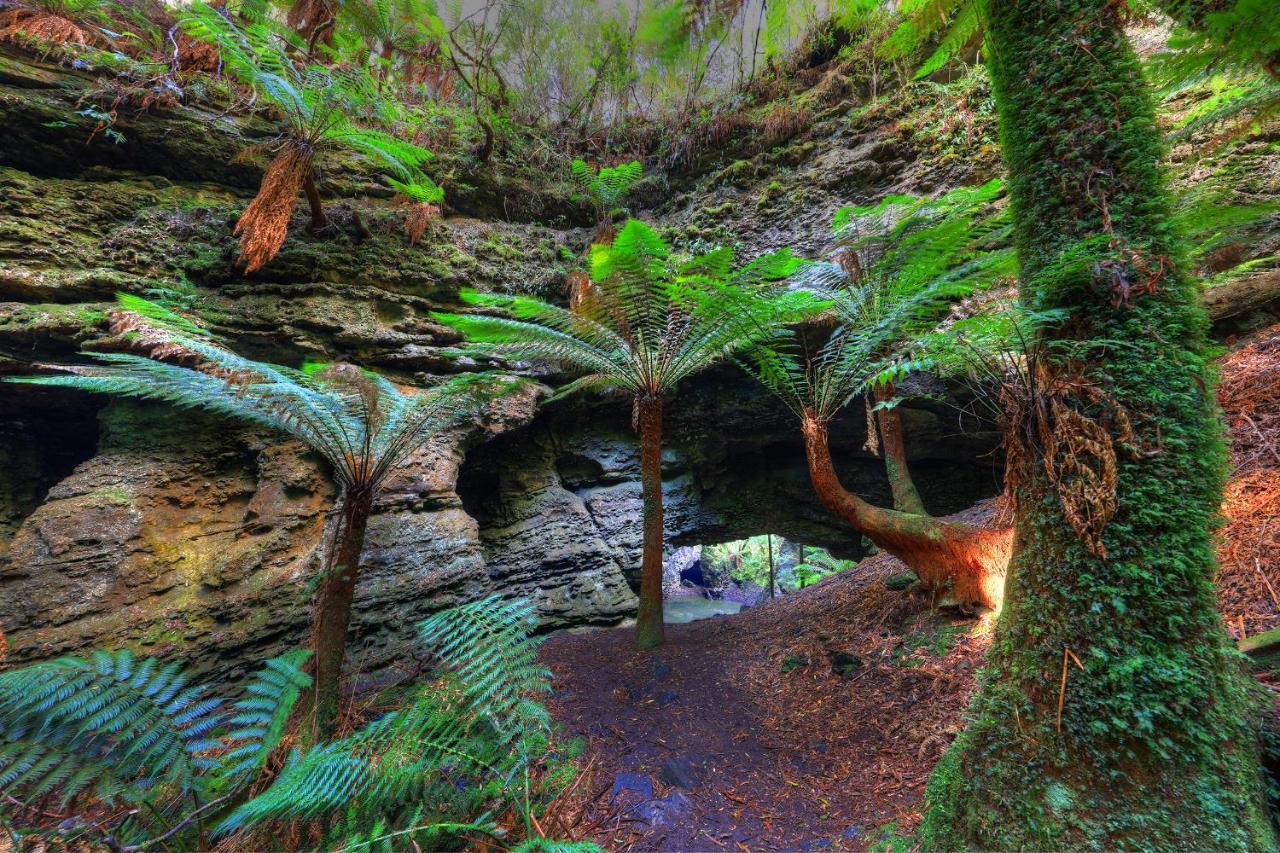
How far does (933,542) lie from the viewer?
282 centimetres

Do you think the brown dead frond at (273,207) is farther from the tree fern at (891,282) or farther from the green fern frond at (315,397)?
the tree fern at (891,282)

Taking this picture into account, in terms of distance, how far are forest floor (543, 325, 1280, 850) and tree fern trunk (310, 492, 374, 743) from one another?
3.98ft

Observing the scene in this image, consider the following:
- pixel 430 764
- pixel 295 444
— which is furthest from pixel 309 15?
pixel 430 764

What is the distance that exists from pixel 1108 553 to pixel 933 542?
1777 mm

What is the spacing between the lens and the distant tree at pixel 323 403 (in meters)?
2.22

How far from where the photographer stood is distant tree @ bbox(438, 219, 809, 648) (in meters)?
2.92

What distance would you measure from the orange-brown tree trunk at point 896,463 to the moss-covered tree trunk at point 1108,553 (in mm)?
2302

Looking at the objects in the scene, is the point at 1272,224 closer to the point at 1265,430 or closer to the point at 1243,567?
the point at 1265,430

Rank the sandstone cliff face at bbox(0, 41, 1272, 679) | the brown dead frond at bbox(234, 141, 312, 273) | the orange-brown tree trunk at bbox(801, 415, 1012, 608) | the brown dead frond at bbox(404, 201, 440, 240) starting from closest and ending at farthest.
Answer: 1. the orange-brown tree trunk at bbox(801, 415, 1012, 608)
2. the sandstone cliff face at bbox(0, 41, 1272, 679)
3. the brown dead frond at bbox(234, 141, 312, 273)
4. the brown dead frond at bbox(404, 201, 440, 240)

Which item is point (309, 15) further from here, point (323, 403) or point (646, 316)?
point (646, 316)

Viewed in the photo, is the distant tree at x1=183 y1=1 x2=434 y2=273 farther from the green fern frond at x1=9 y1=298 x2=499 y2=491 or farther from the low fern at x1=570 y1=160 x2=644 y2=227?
the low fern at x1=570 y1=160 x2=644 y2=227

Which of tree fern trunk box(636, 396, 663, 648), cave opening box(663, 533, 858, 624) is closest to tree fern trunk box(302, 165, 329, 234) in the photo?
tree fern trunk box(636, 396, 663, 648)

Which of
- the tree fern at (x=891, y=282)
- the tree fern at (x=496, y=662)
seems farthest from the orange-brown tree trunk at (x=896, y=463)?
the tree fern at (x=496, y=662)

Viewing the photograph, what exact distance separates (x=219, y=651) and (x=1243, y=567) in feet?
18.9
